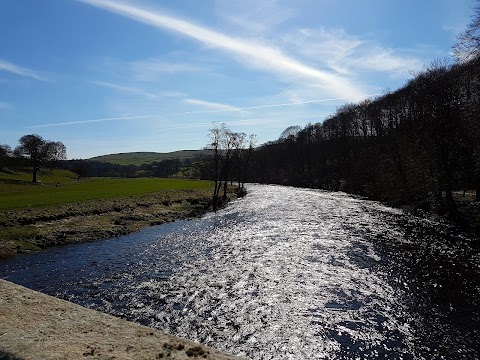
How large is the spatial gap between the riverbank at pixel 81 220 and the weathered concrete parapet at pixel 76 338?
16.7m

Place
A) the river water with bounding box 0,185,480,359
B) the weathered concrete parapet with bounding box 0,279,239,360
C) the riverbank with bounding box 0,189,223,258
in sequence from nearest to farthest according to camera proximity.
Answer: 1. the weathered concrete parapet with bounding box 0,279,239,360
2. the river water with bounding box 0,185,480,359
3. the riverbank with bounding box 0,189,223,258

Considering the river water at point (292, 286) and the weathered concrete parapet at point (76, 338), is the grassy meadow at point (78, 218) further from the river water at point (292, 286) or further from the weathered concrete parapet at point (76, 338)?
the weathered concrete parapet at point (76, 338)

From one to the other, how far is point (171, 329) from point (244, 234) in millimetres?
20223

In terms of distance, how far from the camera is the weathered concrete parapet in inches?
361

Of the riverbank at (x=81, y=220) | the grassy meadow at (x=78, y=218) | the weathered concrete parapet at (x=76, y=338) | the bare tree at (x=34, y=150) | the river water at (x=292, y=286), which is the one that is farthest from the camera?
the bare tree at (x=34, y=150)

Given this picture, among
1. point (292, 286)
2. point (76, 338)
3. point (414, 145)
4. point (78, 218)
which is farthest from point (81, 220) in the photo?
point (414, 145)

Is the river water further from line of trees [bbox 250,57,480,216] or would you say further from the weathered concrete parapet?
line of trees [bbox 250,57,480,216]

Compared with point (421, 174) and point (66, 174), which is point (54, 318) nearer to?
point (421, 174)

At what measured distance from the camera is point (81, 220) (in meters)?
38.5

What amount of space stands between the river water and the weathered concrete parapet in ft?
8.07

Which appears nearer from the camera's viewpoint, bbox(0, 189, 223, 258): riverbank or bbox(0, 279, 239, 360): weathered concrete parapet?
bbox(0, 279, 239, 360): weathered concrete parapet

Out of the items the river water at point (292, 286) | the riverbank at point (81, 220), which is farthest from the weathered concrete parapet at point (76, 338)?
the riverbank at point (81, 220)

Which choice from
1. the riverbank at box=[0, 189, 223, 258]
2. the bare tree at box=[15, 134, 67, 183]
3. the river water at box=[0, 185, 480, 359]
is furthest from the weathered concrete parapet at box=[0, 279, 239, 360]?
the bare tree at box=[15, 134, 67, 183]

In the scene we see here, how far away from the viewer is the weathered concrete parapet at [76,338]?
918 centimetres
